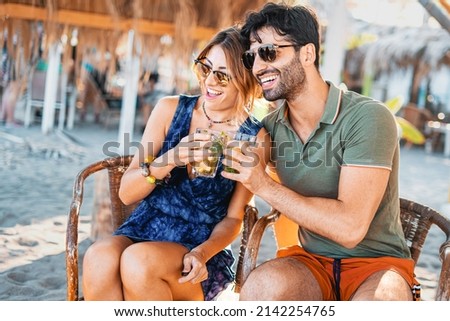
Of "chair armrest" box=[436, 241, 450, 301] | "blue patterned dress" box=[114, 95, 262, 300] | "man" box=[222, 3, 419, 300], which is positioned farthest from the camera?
"blue patterned dress" box=[114, 95, 262, 300]

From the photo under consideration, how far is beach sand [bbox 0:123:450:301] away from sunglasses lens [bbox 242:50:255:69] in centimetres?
96

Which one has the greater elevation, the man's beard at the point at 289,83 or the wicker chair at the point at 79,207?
the man's beard at the point at 289,83

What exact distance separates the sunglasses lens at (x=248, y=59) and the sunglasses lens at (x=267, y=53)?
0.05m

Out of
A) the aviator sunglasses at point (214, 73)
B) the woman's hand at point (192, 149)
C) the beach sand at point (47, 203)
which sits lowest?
the beach sand at point (47, 203)

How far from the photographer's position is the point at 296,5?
7.11 ft

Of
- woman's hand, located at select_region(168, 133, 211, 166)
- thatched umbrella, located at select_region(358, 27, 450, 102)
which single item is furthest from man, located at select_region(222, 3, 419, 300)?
thatched umbrella, located at select_region(358, 27, 450, 102)

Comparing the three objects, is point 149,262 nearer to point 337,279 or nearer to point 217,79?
point 337,279

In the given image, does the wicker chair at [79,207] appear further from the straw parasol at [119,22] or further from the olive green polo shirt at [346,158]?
the straw parasol at [119,22]

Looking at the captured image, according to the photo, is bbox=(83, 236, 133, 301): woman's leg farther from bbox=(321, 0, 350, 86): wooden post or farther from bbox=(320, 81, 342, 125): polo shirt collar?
bbox=(321, 0, 350, 86): wooden post

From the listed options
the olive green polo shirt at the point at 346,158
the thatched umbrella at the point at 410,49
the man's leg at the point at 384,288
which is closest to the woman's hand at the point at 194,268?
the olive green polo shirt at the point at 346,158

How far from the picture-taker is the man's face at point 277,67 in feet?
7.00

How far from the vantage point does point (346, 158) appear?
1.98 metres

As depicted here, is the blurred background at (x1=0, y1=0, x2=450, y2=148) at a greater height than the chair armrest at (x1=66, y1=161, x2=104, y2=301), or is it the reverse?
the blurred background at (x1=0, y1=0, x2=450, y2=148)

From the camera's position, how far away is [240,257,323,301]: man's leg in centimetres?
184
